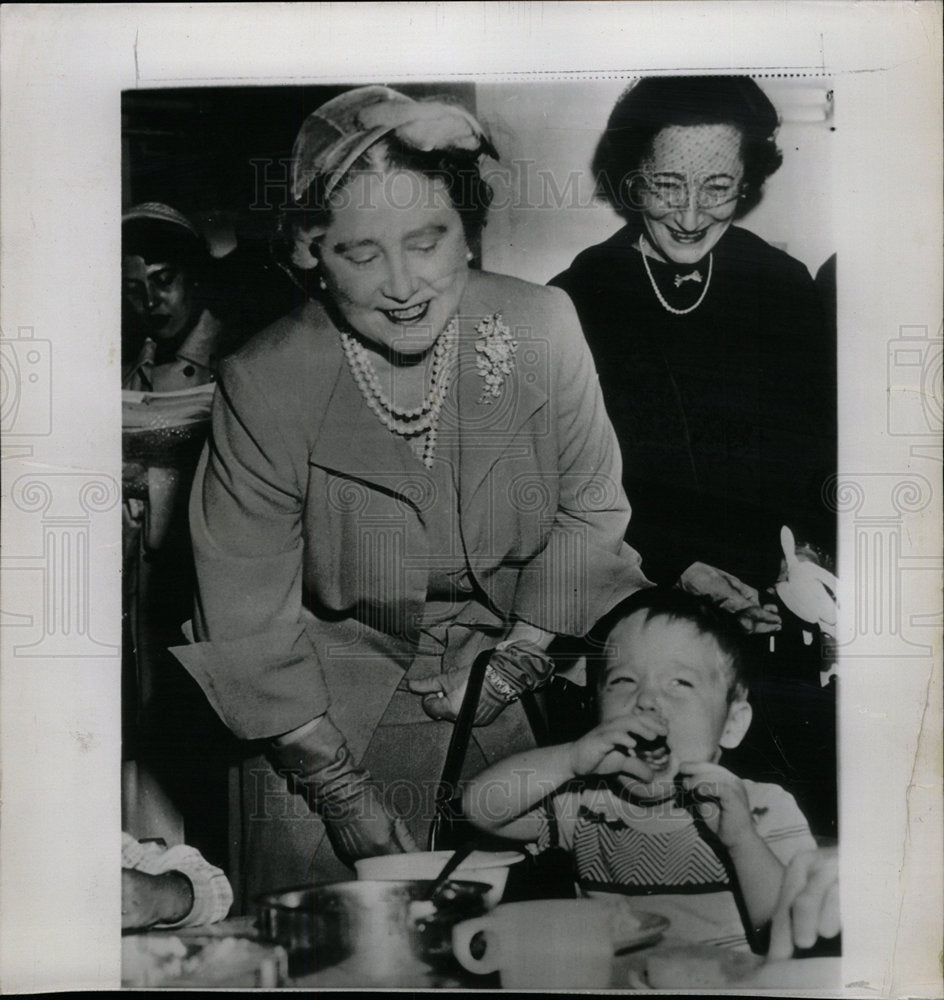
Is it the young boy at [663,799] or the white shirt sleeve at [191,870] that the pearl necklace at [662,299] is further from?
the white shirt sleeve at [191,870]

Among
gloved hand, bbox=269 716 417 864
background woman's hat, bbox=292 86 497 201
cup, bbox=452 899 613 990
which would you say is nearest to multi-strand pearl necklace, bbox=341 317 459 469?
background woman's hat, bbox=292 86 497 201

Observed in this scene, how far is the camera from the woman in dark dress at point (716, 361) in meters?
1.77

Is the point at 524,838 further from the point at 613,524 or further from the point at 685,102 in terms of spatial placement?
the point at 685,102

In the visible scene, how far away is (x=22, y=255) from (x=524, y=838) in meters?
1.44

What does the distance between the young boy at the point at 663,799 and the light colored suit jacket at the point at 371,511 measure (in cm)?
17

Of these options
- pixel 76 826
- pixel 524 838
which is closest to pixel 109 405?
pixel 76 826

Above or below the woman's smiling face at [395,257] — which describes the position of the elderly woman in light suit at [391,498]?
below

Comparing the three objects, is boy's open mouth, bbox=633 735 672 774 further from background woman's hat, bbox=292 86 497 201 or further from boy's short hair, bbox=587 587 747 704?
background woman's hat, bbox=292 86 497 201

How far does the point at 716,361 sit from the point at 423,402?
55 cm

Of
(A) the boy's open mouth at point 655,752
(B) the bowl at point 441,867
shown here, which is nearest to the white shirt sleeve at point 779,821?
(A) the boy's open mouth at point 655,752

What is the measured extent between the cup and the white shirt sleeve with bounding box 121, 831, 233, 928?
0.47 m

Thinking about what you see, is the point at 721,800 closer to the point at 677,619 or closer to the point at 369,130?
the point at 677,619

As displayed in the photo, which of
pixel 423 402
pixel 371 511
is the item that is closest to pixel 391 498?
pixel 371 511

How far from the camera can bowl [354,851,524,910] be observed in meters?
1.76
